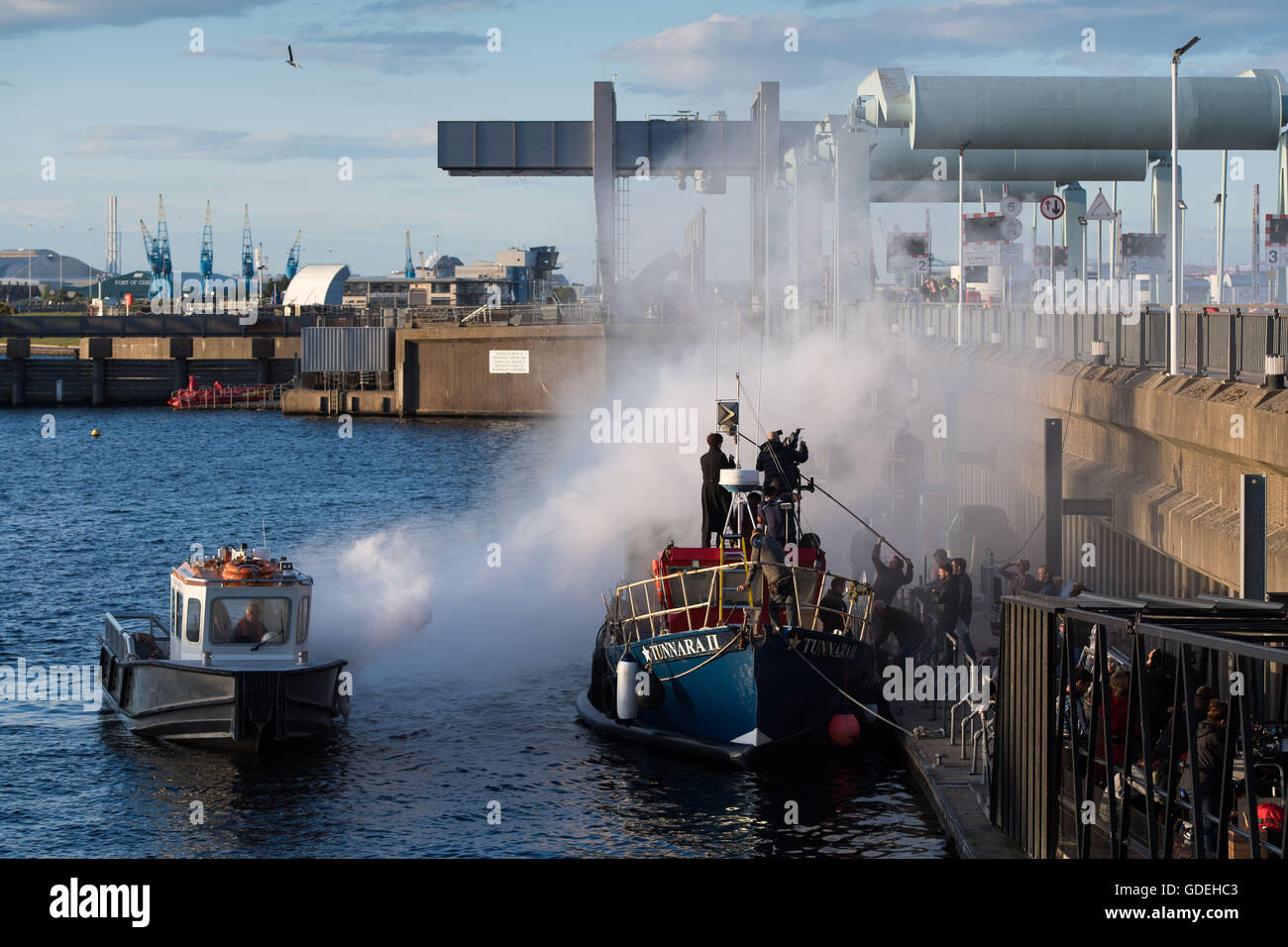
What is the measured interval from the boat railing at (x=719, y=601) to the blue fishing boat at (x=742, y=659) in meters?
0.02

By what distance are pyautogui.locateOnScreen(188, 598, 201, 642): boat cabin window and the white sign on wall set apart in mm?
80898

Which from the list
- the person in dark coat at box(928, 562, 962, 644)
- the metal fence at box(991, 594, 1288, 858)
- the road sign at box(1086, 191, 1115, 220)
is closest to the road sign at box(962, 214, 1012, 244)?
the road sign at box(1086, 191, 1115, 220)

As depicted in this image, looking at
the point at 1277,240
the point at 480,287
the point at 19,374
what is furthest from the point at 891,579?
the point at 480,287

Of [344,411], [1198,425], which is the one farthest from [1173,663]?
[344,411]

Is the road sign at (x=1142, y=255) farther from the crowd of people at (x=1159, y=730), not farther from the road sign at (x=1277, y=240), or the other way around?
the crowd of people at (x=1159, y=730)

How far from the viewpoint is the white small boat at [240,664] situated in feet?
78.9

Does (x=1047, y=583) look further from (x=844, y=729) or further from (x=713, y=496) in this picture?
(x=713, y=496)

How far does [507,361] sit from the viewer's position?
106 meters

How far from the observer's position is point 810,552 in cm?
2534

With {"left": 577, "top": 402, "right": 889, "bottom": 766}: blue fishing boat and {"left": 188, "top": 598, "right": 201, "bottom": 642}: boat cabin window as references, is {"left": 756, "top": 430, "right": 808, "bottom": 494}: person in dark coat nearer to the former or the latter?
{"left": 577, "top": 402, "right": 889, "bottom": 766}: blue fishing boat

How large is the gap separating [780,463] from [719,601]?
4603 millimetres

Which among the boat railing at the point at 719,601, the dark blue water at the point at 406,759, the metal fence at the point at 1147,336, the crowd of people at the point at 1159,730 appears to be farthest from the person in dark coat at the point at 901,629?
the crowd of people at the point at 1159,730
